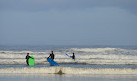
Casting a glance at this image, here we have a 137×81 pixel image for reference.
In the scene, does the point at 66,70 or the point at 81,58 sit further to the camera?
the point at 81,58

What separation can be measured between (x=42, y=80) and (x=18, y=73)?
4.04 meters

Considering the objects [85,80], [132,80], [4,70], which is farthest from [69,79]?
[4,70]

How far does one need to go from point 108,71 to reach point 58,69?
11.7ft

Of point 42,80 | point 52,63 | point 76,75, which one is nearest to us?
point 42,80

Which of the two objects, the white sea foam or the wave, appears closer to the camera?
the wave

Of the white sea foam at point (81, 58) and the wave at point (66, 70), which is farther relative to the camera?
the white sea foam at point (81, 58)

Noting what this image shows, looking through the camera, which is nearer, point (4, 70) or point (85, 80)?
point (85, 80)

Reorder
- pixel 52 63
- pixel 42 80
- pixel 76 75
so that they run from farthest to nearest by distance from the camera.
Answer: pixel 52 63, pixel 76 75, pixel 42 80

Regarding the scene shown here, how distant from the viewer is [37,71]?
810 inches

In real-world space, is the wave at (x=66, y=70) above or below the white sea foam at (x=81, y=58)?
below

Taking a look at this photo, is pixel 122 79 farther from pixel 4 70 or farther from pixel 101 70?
pixel 4 70

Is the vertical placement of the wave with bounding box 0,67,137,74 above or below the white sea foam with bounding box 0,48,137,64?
below

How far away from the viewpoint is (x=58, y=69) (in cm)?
Result: 2036

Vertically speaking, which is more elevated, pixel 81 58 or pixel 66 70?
pixel 81 58
